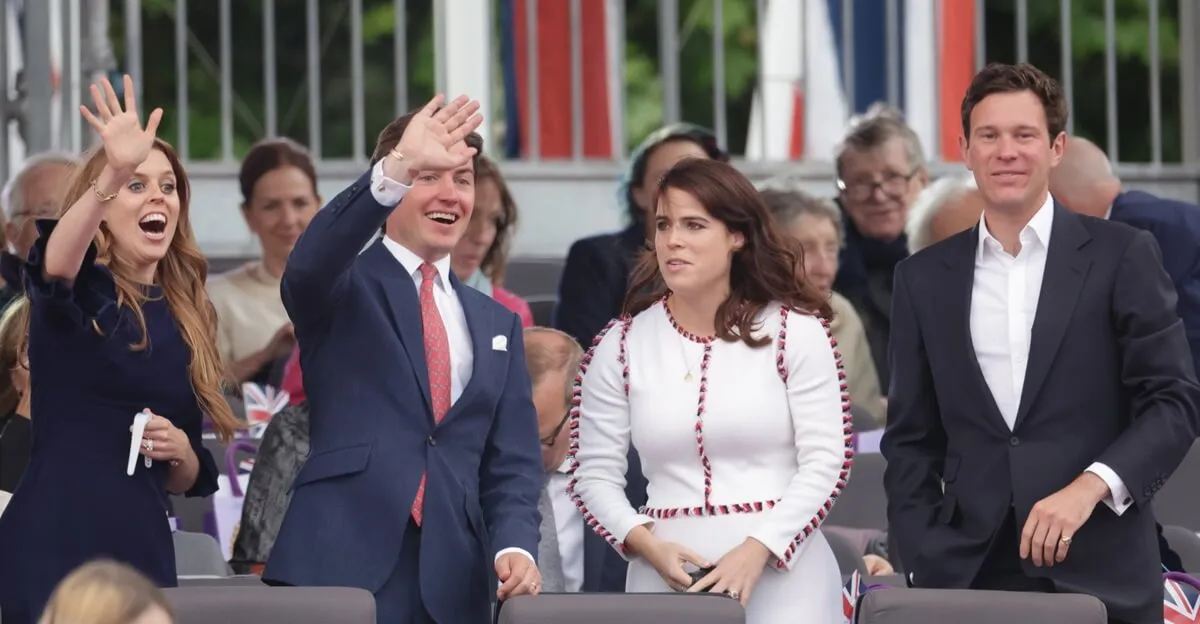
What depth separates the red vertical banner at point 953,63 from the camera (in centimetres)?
859

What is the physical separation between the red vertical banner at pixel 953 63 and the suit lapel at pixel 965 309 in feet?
15.7

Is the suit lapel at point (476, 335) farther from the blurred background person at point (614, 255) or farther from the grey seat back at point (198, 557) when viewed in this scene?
the blurred background person at point (614, 255)

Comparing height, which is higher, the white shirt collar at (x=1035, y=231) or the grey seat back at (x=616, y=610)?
the white shirt collar at (x=1035, y=231)

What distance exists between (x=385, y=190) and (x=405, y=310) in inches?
11.1

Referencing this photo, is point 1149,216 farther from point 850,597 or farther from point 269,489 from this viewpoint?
point 269,489

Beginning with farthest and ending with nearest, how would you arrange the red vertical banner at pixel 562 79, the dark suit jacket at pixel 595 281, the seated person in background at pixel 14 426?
the red vertical banner at pixel 562 79 → the dark suit jacket at pixel 595 281 → the seated person in background at pixel 14 426

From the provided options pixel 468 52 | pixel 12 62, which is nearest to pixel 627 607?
pixel 12 62

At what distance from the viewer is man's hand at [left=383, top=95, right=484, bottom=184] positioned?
11.5ft

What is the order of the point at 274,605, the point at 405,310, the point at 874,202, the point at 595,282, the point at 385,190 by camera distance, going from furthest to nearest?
the point at 874,202, the point at 595,282, the point at 405,310, the point at 385,190, the point at 274,605

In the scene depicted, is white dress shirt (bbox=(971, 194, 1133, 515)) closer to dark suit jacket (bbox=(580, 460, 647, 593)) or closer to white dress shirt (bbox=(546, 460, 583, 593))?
dark suit jacket (bbox=(580, 460, 647, 593))

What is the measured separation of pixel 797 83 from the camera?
8.71 meters

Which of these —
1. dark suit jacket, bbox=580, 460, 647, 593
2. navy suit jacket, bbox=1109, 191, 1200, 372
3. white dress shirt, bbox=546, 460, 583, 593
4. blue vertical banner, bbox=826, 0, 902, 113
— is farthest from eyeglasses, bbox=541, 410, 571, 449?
blue vertical banner, bbox=826, 0, 902, 113

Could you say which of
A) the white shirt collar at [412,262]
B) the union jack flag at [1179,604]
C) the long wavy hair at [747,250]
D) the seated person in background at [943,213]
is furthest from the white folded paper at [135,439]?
the seated person in background at [943,213]

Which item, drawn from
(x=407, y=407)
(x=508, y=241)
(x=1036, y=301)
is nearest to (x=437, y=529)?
(x=407, y=407)
